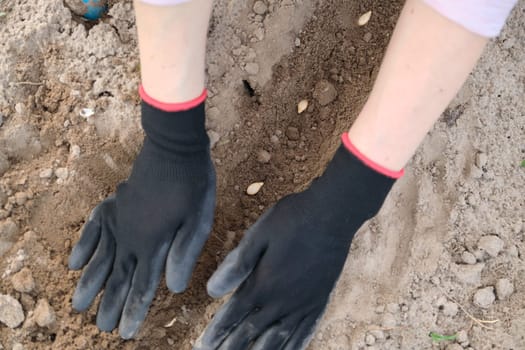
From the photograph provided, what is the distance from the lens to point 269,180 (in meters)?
1.50

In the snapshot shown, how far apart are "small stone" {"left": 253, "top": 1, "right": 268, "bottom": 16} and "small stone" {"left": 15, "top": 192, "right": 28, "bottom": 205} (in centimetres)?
67

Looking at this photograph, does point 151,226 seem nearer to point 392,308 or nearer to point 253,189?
point 253,189

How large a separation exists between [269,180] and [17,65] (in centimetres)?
64

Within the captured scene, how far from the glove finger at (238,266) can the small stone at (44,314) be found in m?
0.35

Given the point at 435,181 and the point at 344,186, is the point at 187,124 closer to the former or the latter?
the point at 344,186

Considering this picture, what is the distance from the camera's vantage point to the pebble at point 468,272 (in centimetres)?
143

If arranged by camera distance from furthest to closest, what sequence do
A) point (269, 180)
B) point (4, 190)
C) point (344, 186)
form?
point (269, 180)
point (4, 190)
point (344, 186)

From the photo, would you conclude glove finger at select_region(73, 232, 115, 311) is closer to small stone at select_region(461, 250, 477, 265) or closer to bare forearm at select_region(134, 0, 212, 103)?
bare forearm at select_region(134, 0, 212, 103)

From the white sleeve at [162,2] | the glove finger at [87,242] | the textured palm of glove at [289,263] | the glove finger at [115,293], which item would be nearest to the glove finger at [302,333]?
the textured palm of glove at [289,263]

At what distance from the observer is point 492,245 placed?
1436 mm

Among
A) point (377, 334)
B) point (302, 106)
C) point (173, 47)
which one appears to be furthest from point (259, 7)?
point (377, 334)

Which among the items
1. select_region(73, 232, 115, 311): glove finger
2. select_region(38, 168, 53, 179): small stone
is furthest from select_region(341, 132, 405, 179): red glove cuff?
select_region(38, 168, 53, 179): small stone

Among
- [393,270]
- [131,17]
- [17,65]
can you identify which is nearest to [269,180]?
[393,270]

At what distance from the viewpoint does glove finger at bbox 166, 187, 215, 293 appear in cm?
→ 129
